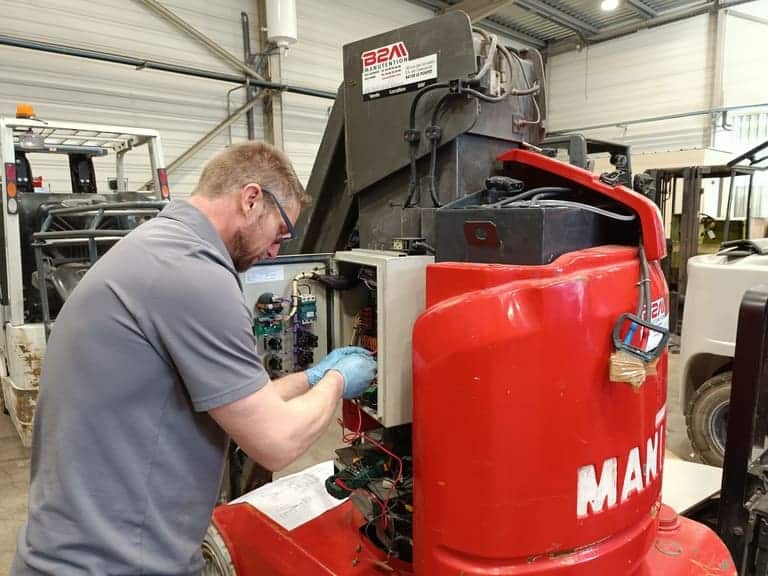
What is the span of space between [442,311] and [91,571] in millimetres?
877

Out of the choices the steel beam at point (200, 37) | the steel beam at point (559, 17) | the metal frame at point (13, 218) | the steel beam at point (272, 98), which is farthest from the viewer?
the steel beam at point (559, 17)

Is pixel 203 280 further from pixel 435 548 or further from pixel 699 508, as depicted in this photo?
pixel 699 508

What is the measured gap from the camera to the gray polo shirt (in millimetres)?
1039

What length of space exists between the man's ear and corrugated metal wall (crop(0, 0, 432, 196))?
16.5ft

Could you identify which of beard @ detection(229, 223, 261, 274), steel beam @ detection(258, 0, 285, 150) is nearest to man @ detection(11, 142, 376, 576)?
beard @ detection(229, 223, 261, 274)

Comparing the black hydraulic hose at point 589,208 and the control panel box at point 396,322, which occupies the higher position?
the black hydraulic hose at point 589,208

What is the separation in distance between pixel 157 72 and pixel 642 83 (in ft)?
24.4

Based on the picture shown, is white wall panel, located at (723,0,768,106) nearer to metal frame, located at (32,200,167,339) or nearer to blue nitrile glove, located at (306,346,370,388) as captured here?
metal frame, located at (32,200,167,339)

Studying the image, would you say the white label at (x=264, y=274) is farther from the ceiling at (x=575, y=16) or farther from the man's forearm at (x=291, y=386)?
the ceiling at (x=575, y=16)

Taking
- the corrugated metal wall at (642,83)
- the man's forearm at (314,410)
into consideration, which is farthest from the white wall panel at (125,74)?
the corrugated metal wall at (642,83)

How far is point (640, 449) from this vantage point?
1.26 meters

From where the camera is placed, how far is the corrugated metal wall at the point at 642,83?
816 cm

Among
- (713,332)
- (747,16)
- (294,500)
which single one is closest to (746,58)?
(747,16)

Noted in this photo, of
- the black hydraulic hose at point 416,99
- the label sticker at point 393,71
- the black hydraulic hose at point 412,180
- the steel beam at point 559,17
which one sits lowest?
the black hydraulic hose at point 412,180
